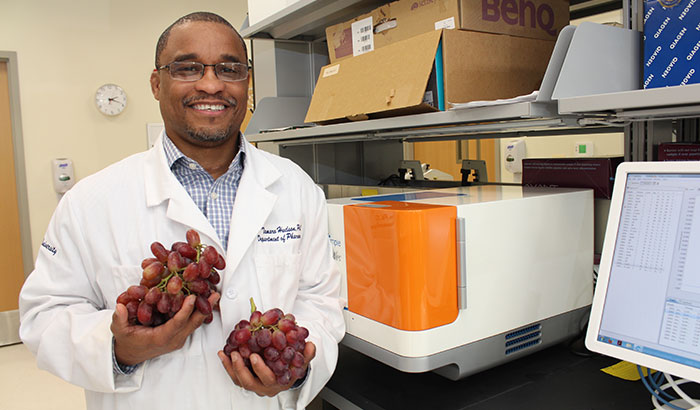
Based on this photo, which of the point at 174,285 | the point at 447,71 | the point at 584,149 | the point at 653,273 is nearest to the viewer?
the point at 174,285

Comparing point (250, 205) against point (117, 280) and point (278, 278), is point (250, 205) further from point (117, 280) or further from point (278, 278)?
point (117, 280)

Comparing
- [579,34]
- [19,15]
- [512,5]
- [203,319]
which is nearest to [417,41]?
[512,5]

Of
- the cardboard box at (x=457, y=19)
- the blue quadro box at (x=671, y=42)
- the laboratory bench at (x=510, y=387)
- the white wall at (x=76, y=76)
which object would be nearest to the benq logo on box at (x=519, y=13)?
the cardboard box at (x=457, y=19)

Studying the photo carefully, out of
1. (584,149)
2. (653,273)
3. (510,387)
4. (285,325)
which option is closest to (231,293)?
(285,325)

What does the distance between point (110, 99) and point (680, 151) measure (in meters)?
4.26

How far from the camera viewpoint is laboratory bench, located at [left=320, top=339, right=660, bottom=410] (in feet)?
3.67

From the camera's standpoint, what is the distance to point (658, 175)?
0.96 m

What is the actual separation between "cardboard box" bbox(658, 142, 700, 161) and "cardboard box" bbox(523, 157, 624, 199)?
6.8 inches

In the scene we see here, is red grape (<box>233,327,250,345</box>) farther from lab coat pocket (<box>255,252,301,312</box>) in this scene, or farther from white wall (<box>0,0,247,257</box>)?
white wall (<box>0,0,247,257</box>)

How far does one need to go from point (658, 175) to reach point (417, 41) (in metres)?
0.69

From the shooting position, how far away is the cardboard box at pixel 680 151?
3.91 feet

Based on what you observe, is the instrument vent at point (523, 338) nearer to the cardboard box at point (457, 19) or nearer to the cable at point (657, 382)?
the cable at point (657, 382)

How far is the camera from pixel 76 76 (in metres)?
4.30

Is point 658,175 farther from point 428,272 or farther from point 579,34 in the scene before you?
point 428,272
